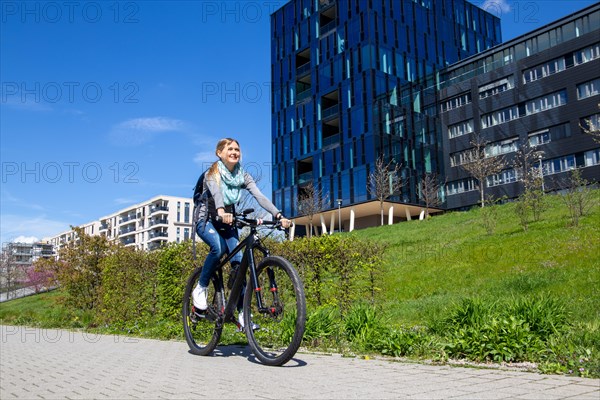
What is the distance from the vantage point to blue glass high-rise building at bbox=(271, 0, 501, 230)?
50.2 meters

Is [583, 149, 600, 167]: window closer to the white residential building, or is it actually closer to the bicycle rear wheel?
the bicycle rear wheel

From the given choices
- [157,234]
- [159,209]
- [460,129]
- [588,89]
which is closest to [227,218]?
[588,89]

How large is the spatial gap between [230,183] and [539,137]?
48374 millimetres

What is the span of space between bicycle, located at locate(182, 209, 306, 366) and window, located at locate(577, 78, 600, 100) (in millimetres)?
45857

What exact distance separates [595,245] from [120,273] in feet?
41.7

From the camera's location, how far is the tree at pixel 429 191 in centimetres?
5088

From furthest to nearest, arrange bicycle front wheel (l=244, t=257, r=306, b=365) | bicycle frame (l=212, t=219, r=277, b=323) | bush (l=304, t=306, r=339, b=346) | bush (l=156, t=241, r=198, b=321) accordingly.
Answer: bush (l=156, t=241, r=198, b=321) → bush (l=304, t=306, r=339, b=346) → bicycle frame (l=212, t=219, r=277, b=323) → bicycle front wheel (l=244, t=257, r=306, b=365)

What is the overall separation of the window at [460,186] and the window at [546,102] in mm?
8855

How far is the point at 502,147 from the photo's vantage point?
50.2 metres

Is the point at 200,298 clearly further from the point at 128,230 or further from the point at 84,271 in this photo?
the point at 128,230

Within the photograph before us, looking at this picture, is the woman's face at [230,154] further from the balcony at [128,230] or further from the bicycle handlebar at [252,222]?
the balcony at [128,230]

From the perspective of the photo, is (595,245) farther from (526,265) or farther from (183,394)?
(183,394)

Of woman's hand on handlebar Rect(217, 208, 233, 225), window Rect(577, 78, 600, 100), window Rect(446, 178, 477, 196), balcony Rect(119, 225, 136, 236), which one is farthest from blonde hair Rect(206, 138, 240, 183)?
balcony Rect(119, 225, 136, 236)

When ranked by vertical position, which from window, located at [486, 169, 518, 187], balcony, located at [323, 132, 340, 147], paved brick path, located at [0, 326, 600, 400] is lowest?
paved brick path, located at [0, 326, 600, 400]
